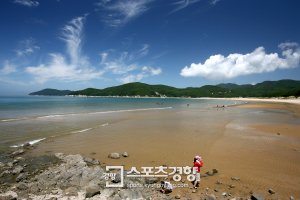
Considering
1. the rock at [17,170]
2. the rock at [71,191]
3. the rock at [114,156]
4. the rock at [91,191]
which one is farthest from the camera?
the rock at [114,156]

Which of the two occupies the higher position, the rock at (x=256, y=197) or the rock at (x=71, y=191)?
the rock at (x=71, y=191)

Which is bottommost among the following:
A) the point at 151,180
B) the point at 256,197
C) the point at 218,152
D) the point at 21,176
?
the point at 218,152

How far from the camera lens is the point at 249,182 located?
32.0ft

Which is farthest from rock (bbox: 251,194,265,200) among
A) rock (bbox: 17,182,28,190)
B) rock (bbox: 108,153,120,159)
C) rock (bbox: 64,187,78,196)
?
rock (bbox: 17,182,28,190)

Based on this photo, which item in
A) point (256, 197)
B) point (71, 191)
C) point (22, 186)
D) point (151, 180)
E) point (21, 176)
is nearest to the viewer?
point (256, 197)

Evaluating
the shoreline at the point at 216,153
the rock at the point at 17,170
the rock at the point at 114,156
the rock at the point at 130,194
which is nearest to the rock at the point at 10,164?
the rock at the point at 17,170

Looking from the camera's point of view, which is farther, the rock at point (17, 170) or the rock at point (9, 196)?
the rock at point (17, 170)

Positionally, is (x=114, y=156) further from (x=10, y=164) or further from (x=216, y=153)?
(x=216, y=153)

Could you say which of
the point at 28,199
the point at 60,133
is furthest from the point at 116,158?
the point at 60,133

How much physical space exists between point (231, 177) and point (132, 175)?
15.4 feet

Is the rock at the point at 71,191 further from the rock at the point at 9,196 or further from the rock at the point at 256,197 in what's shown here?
the rock at the point at 256,197

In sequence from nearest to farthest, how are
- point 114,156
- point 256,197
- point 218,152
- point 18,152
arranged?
point 256,197 < point 114,156 < point 18,152 < point 218,152

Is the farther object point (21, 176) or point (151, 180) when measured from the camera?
point (21, 176)

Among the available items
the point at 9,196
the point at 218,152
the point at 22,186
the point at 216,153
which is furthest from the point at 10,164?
the point at 218,152
